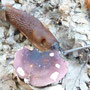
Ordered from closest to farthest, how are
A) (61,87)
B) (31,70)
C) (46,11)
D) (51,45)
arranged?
(31,70) → (61,87) → (51,45) → (46,11)

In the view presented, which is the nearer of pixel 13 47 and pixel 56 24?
pixel 13 47

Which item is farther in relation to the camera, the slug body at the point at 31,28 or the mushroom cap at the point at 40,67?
the slug body at the point at 31,28

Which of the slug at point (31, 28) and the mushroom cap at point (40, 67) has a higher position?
the slug at point (31, 28)

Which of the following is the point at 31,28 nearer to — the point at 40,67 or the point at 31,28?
the point at 31,28

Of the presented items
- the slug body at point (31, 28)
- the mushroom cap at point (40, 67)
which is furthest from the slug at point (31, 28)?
the mushroom cap at point (40, 67)

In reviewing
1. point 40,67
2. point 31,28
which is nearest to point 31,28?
point 31,28

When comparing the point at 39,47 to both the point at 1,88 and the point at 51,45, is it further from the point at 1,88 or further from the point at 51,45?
the point at 1,88

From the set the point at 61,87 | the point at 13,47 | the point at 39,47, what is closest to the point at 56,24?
the point at 39,47

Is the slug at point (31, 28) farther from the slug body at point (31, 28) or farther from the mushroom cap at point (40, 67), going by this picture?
the mushroom cap at point (40, 67)
